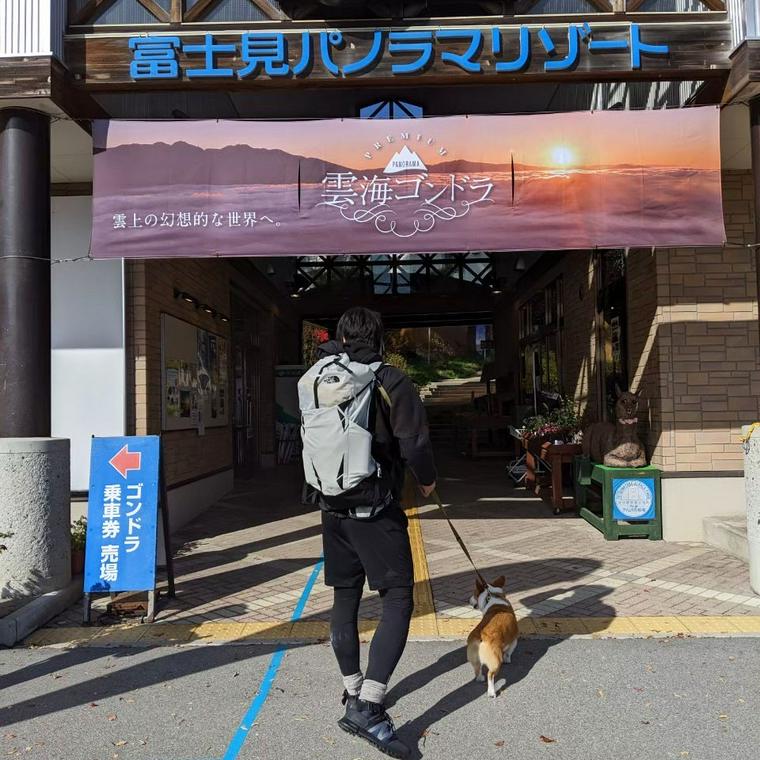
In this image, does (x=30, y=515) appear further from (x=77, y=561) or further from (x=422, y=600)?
(x=422, y=600)

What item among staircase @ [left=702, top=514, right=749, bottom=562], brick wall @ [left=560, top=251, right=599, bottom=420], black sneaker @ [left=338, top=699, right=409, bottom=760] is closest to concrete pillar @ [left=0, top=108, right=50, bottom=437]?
black sneaker @ [left=338, top=699, right=409, bottom=760]

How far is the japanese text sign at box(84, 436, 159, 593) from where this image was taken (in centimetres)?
462

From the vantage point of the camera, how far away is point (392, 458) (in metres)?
3.02

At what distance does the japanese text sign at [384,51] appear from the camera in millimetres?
5551

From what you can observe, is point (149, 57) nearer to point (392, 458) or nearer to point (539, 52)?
point (539, 52)

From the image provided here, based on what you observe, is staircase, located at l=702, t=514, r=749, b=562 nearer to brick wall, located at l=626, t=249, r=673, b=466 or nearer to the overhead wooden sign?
brick wall, located at l=626, t=249, r=673, b=466

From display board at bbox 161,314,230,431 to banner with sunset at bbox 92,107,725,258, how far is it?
7.22 ft

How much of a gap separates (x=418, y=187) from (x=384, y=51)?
→ 4.07ft

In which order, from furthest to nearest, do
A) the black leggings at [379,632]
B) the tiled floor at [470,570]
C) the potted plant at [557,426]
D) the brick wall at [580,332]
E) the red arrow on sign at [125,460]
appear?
the brick wall at [580,332]
the potted plant at [557,426]
the red arrow on sign at [125,460]
the tiled floor at [470,570]
the black leggings at [379,632]

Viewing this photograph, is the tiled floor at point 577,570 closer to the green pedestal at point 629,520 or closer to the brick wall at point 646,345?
the green pedestal at point 629,520

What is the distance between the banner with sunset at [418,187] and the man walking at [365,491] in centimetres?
269

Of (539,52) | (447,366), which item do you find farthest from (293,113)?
(447,366)

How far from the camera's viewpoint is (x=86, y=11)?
563 cm

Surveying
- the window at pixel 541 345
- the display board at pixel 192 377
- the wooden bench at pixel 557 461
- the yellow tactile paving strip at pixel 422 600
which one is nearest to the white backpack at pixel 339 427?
the yellow tactile paving strip at pixel 422 600
